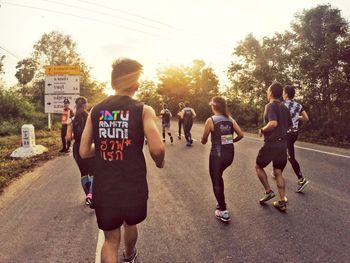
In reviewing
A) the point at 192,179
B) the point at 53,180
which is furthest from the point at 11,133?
the point at 192,179

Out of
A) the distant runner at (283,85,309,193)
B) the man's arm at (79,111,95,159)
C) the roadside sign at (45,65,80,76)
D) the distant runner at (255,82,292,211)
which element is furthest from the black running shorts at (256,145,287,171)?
the roadside sign at (45,65,80,76)

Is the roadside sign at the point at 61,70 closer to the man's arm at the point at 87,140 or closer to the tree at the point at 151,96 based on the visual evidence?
the man's arm at the point at 87,140

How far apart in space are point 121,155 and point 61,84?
2395 cm

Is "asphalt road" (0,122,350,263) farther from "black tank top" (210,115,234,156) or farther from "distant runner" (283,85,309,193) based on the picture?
"black tank top" (210,115,234,156)

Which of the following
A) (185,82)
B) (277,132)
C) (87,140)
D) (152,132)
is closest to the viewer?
(152,132)

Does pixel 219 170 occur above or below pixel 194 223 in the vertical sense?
above

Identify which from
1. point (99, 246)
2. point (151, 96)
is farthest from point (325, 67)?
point (151, 96)

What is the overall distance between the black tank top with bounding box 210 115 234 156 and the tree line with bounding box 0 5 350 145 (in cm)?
943

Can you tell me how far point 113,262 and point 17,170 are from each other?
28.3ft

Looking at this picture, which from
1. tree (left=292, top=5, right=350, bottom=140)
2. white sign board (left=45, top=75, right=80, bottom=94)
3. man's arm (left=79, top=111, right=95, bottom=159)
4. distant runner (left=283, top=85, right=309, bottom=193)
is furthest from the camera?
white sign board (left=45, top=75, right=80, bottom=94)

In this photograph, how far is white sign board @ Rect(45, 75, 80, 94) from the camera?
82.3 feet

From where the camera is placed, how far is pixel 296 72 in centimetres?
2448

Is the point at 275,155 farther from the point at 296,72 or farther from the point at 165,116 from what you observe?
the point at 296,72

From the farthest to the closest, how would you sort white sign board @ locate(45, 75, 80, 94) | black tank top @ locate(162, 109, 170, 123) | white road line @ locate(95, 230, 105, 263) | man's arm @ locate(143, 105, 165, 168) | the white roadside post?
1. white sign board @ locate(45, 75, 80, 94)
2. black tank top @ locate(162, 109, 170, 123)
3. the white roadside post
4. white road line @ locate(95, 230, 105, 263)
5. man's arm @ locate(143, 105, 165, 168)
